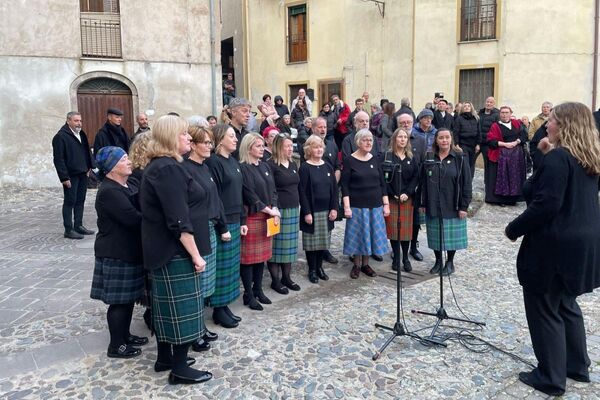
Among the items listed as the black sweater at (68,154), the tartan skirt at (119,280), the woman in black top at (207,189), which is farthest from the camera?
the black sweater at (68,154)

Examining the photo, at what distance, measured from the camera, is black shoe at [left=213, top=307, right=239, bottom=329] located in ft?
16.9

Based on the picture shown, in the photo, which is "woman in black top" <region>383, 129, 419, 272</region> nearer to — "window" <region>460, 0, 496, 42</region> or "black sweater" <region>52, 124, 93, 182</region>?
"black sweater" <region>52, 124, 93, 182</region>

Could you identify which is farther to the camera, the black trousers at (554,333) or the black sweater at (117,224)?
the black sweater at (117,224)

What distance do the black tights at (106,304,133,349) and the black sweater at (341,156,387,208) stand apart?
10.1 ft

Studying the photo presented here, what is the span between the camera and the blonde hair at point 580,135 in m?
3.69

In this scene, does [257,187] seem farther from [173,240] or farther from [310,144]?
[173,240]

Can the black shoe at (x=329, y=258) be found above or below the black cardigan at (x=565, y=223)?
below

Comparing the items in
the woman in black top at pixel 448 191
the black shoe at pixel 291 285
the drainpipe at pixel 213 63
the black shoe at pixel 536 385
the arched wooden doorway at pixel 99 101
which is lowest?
the black shoe at pixel 536 385

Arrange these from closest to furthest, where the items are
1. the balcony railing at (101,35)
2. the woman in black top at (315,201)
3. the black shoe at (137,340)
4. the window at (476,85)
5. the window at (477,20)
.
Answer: the black shoe at (137,340) → the woman in black top at (315,201) → the balcony railing at (101,35) → the window at (477,20) → the window at (476,85)

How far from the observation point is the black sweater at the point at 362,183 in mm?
6652

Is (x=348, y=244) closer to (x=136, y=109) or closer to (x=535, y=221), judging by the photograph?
(x=535, y=221)

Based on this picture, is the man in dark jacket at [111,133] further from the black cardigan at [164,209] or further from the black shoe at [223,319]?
the black cardigan at [164,209]

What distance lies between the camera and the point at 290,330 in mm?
5074

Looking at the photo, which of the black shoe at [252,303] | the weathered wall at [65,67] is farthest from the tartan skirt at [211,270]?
the weathered wall at [65,67]
